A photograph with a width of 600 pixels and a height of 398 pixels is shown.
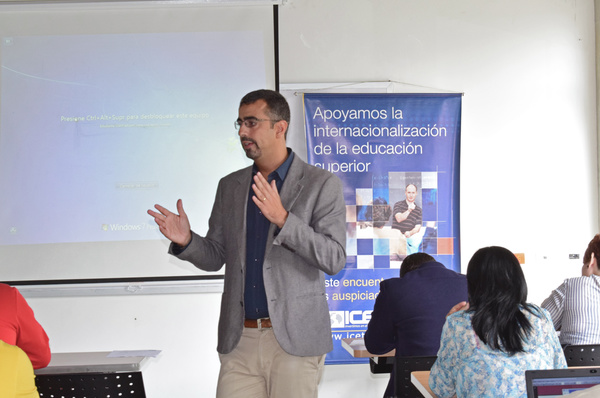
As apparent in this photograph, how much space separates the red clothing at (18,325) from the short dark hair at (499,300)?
5.51ft

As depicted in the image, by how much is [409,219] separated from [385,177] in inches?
14.6

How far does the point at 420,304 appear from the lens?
2.93m

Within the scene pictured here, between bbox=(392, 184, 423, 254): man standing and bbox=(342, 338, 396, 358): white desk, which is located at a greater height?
bbox=(392, 184, 423, 254): man standing

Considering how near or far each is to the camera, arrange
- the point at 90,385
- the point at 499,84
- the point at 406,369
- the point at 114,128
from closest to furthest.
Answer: the point at 406,369, the point at 90,385, the point at 114,128, the point at 499,84

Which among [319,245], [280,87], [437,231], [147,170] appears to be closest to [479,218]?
[437,231]

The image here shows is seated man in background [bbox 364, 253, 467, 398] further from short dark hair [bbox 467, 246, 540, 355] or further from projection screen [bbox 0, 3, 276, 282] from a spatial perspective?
A: projection screen [bbox 0, 3, 276, 282]

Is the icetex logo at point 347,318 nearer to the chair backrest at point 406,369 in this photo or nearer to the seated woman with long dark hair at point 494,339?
the chair backrest at point 406,369

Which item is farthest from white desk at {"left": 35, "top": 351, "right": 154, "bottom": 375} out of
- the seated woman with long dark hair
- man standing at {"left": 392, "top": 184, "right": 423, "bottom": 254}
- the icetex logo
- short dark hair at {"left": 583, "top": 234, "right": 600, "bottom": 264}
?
short dark hair at {"left": 583, "top": 234, "right": 600, "bottom": 264}

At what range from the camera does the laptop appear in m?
1.62

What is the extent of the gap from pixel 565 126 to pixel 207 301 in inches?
122

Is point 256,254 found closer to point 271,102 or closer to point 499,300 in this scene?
point 271,102

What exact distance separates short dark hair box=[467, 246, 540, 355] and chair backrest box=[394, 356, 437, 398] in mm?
581

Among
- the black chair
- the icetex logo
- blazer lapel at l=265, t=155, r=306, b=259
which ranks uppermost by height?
blazer lapel at l=265, t=155, r=306, b=259

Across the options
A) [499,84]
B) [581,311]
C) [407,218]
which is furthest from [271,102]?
[499,84]
